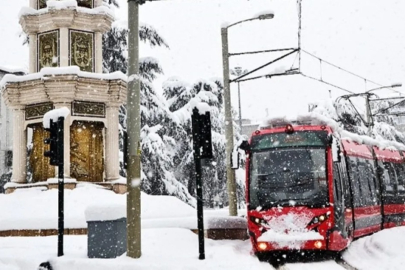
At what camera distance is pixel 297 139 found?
42.6 ft

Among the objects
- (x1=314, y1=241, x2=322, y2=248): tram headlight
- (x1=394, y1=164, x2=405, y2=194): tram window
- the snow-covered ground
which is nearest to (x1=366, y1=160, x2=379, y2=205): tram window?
the snow-covered ground

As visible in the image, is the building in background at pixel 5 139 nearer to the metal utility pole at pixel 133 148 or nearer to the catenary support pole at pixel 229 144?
the catenary support pole at pixel 229 144

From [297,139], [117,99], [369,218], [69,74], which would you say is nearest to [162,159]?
[117,99]

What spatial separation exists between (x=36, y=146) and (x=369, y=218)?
12685mm

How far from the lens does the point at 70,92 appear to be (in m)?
20.3

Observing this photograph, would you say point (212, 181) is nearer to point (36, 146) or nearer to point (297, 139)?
point (36, 146)

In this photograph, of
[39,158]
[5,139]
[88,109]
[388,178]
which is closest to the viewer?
[388,178]

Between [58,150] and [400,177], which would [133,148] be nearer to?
[58,150]

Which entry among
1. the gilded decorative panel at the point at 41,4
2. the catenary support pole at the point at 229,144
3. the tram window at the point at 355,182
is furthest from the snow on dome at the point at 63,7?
the tram window at the point at 355,182

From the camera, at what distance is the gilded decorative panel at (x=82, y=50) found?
2183 centimetres

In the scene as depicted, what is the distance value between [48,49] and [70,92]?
2821mm

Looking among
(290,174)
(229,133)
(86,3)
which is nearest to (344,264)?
(290,174)

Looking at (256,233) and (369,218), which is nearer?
(256,233)

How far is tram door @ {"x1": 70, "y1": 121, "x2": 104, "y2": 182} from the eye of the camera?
842 inches
